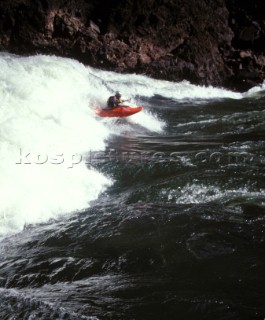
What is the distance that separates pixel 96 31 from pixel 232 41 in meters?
5.36

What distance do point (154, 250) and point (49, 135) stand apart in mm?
3757

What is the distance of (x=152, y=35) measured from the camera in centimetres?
1444

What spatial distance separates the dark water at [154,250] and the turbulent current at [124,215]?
1cm

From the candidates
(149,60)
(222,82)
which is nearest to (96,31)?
(149,60)

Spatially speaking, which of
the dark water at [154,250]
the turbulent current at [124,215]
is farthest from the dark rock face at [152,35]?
the dark water at [154,250]

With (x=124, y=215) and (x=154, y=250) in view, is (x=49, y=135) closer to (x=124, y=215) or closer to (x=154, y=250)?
(x=124, y=215)

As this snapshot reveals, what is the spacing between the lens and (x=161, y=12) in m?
14.5

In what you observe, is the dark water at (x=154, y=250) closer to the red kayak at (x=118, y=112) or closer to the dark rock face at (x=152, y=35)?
the red kayak at (x=118, y=112)

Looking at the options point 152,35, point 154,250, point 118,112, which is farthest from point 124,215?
point 152,35

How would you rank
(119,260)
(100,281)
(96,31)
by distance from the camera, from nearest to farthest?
(100,281) < (119,260) < (96,31)

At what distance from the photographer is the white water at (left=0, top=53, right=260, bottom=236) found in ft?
16.1

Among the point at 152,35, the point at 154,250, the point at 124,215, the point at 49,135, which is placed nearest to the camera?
the point at 154,250

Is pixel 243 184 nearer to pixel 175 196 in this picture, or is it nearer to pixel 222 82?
pixel 175 196

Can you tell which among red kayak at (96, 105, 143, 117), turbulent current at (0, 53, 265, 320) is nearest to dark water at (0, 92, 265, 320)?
turbulent current at (0, 53, 265, 320)
